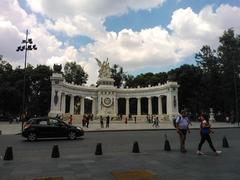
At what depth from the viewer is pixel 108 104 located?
6844 centimetres

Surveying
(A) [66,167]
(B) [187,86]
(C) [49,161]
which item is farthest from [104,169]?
(B) [187,86]

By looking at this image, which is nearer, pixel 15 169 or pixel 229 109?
pixel 15 169

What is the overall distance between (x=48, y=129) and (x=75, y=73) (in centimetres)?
7176

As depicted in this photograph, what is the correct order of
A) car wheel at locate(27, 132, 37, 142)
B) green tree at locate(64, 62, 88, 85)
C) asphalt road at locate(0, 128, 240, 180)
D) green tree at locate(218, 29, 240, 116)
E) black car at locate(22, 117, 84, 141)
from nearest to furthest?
asphalt road at locate(0, 128, 240, 180), car wheel at locate(27, 132, 37, 142), black car at locate(22, 117, 84, 141), green tree at locate(218, 29, 240, 116), green tree at locate(64, 62, 88, 85)

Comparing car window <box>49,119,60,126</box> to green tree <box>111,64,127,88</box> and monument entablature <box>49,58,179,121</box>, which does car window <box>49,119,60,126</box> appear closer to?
monument entablature <box>49,58,179,121</box>

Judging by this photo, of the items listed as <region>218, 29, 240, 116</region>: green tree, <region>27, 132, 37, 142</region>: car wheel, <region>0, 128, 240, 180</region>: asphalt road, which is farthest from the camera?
<region>218, 29, 240, 116</region>: green tree

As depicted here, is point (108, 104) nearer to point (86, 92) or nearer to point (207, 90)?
point (86, 92)

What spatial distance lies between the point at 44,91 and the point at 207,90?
133 feet

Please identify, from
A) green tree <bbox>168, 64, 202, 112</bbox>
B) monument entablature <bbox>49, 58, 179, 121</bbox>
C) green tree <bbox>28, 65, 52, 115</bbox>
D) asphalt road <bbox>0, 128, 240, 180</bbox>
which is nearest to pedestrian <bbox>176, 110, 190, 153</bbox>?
asphalt road <bbox>0, 128, 240, 180</bbox>

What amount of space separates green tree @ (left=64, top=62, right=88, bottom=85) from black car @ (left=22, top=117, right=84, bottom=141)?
228ft

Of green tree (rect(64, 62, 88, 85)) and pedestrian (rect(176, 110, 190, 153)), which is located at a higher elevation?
green tree (rect(64, 62, 88, 85))

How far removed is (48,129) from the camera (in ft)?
67.4

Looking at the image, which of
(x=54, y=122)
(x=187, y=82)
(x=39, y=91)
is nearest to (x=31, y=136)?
(x=54, y=122)

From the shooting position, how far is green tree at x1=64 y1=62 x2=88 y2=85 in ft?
296
